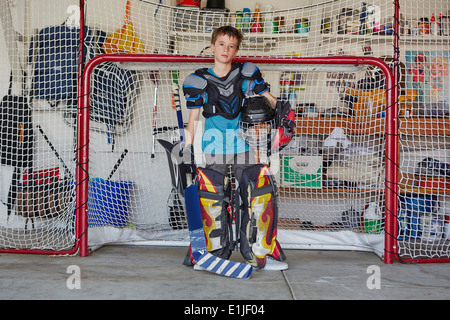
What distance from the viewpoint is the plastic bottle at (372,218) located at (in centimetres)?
288

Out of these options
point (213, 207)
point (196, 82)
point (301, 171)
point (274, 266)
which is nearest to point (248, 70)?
point (196, 82)

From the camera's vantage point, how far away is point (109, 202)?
3.09 metres

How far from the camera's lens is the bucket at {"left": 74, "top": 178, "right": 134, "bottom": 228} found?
2828 millimetres

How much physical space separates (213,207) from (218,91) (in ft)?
2.01

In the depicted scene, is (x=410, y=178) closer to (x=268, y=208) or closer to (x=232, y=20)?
(x=268, y=208)

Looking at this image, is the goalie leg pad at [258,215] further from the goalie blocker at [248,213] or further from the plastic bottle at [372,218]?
the plastic bottle at [372,218]

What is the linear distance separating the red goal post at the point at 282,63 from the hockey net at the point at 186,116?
49 centimetres

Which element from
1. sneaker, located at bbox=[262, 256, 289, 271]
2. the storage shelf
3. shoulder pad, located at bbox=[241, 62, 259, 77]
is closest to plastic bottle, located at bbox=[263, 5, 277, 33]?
the storage shelf

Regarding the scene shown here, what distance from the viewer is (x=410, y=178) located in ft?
10.6

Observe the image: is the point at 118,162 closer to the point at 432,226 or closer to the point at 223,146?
the point at 223,146

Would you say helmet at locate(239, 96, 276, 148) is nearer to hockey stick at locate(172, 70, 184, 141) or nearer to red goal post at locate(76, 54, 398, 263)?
red goal post at locate(76, 54, 398, 263)

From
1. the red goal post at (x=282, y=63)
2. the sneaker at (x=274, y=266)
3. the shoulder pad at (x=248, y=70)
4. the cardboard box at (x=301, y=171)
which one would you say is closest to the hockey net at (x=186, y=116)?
the cardboard box at (x=301, y=171)
